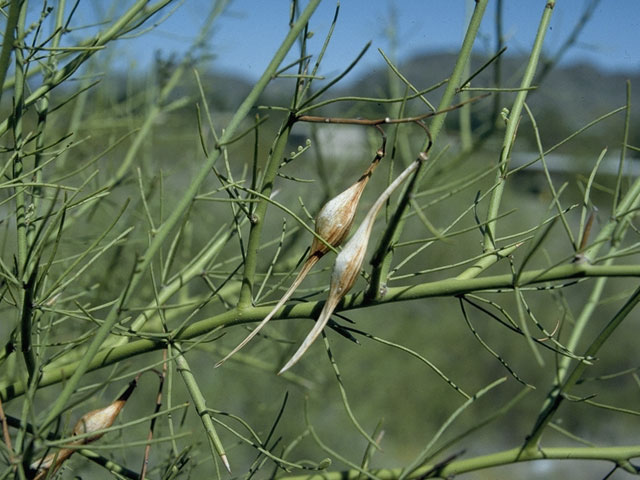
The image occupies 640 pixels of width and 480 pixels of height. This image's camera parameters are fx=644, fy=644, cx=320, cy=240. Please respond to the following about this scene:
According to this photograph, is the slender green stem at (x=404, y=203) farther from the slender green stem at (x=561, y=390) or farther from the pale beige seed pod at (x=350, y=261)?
the slender green stem at (x=561, y=390)

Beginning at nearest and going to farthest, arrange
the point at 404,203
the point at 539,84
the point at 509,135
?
the point at 404,203 → the point at 509,135 → the point at 539,84

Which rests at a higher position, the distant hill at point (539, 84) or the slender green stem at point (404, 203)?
the distant hill at point (539, 84)

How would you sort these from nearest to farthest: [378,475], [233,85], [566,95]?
[378,475] < [233,85] < [566,95]

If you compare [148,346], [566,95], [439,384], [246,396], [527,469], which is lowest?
[527,469]

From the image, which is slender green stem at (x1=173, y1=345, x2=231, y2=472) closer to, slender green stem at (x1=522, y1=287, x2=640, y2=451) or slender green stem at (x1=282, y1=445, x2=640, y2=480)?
slender green stem at (x1=282, y1=445, x2=640, y2=480)

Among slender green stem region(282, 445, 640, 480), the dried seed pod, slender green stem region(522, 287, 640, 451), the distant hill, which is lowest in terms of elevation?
slender green stem region(282, 445, 640, 480)

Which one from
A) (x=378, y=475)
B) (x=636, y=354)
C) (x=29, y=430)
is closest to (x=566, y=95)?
(x=378, y=475)

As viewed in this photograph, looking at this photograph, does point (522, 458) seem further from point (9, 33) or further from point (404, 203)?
point (9, 33)

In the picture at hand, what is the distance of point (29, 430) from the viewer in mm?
553

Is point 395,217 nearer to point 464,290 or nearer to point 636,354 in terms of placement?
point 464,290

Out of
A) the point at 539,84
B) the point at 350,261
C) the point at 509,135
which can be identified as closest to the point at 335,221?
the point at 350,261

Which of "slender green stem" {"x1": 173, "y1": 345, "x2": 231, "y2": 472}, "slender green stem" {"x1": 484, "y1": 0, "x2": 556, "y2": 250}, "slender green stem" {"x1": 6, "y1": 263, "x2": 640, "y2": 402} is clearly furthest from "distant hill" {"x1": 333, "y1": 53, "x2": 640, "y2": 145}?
"slender green stem" {"x1": 173, "y1": 345, "x2": 231, "y2": 472}

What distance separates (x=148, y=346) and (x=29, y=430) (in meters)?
0.17

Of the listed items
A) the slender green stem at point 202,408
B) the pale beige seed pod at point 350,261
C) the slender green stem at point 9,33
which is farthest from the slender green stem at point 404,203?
the slender green stem at point 9,33
